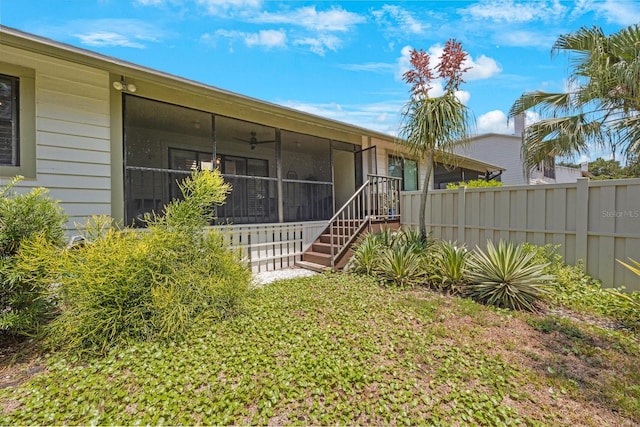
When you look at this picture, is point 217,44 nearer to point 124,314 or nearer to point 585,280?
point 124,314

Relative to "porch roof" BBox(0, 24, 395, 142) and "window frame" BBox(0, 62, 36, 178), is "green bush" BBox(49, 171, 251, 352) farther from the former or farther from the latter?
"porch roof" BBox(0, 24, 395, 142)

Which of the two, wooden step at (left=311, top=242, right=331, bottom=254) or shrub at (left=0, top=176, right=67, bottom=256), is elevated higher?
shrub at (left=0, top=176, right=67, bottom=256)

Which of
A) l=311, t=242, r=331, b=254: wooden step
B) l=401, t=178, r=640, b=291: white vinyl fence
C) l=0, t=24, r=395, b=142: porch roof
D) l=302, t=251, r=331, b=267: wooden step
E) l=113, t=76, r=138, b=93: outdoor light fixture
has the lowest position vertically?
l=302, t=251, r=331, b=267: wooden step

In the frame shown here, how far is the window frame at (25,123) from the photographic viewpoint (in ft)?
13.6

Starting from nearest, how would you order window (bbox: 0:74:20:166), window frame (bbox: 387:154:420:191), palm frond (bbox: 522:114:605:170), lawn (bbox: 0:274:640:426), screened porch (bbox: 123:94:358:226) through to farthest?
lawn (bbox: 0:274:640:426), window (bbox: 0:74:20:166), screened porch (bbox: 123:94:358:226), palm frond (bbox: 522:114:605:170), window frame (bbox: 387:154:420:191)

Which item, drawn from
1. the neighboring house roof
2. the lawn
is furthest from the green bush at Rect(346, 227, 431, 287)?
the neighboring house roof

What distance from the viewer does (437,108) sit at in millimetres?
5648

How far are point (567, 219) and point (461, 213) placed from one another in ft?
6.13

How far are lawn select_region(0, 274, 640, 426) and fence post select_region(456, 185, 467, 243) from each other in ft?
9.76

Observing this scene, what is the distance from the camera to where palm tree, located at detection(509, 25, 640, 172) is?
540 cm

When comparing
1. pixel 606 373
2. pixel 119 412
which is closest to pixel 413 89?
pixel 606 373

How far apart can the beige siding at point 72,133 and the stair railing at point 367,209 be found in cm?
429

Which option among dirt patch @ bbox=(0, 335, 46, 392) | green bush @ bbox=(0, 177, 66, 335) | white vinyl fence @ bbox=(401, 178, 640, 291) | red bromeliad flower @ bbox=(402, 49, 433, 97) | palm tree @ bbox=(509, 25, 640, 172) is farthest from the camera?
red bromeliad flower @ bbox=(402, 49, 433, 97)

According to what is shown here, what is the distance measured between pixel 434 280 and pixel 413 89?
3705 mm
